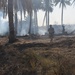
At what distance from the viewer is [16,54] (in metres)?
14.9

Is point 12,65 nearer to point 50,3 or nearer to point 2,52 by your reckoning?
point 2,52

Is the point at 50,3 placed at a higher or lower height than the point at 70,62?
higher

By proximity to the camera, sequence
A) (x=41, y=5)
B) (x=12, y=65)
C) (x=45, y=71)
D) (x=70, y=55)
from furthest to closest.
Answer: (x=41, y=5) < (x=70, y=55) < (x=12, y=65) < (x=45, y=71)

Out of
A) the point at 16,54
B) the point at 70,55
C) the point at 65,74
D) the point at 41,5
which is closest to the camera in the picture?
the point at 65,74

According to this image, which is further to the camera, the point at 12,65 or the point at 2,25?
the point at 2,25

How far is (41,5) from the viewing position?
63.0 metres

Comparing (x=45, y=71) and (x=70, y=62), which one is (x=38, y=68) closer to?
(x=45, y=71)

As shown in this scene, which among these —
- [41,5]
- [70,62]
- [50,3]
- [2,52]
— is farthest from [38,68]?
[50,3]

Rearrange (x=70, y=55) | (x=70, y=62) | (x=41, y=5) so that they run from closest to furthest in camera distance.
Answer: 1. (x=70, y=62)
2. (x=70, y=55)
3. (x=41, y=5)

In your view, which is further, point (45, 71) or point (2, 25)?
point (2, 25)

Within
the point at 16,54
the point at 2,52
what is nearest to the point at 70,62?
the point at 16,54

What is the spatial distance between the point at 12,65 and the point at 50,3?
55655 millimetres

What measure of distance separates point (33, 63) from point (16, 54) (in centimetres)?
300

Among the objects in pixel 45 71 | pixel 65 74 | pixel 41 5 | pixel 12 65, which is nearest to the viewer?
pixel 65 74
